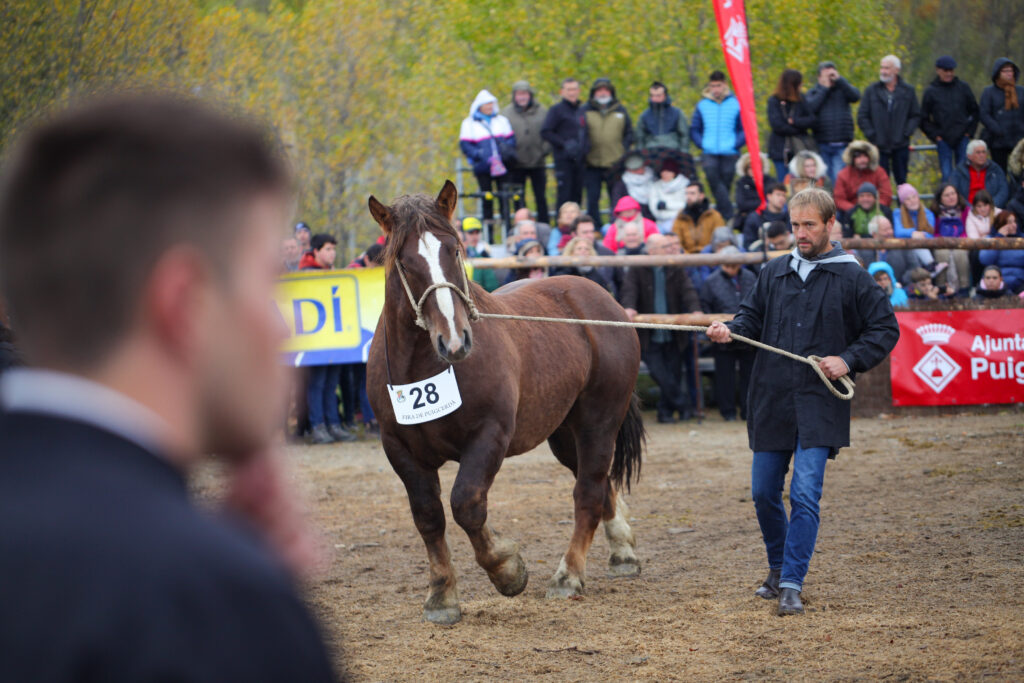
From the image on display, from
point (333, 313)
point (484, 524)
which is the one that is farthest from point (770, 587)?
point (333, 313)

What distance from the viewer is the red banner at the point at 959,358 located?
12211 mm

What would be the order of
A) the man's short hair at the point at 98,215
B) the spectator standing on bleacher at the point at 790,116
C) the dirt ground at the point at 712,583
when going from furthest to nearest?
the spectator standing on bleacher at the point at 790,116
the dirt ground at the point at 712,583
the man's short hair at the point at 98,215

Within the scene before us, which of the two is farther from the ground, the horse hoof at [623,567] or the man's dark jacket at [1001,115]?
the man's dark jacket at [1001,115]

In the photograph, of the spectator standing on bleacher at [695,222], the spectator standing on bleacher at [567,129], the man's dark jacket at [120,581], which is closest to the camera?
the man's dark jacket at [120,581]

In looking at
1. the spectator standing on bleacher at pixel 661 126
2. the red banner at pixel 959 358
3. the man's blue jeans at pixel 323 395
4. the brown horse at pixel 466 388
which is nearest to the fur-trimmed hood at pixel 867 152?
the spectator standing on bleacher at pixel 661 126

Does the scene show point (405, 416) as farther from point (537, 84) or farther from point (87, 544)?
point (537, 84)

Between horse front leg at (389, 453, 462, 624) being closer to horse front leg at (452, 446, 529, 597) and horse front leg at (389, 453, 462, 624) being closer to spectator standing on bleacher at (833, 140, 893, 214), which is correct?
horse front leg at (452, 446, 529, 597)

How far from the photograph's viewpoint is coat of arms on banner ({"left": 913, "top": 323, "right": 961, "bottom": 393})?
488 inches

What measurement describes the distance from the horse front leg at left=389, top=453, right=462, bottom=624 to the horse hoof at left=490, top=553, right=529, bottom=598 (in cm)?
26

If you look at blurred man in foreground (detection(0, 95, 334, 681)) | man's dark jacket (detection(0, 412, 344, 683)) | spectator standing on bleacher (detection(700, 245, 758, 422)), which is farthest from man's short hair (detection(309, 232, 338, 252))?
man's dark jacket (detection(0, 412, 344, 683))

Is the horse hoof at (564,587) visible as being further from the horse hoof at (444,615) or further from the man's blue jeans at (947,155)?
the man's blue jeans at (947,155)

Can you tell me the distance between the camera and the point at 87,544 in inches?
37.8

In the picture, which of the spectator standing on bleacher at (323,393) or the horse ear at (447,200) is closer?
the horse ear at (447,200)

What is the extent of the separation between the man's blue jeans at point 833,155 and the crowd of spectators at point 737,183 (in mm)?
Result: 21
